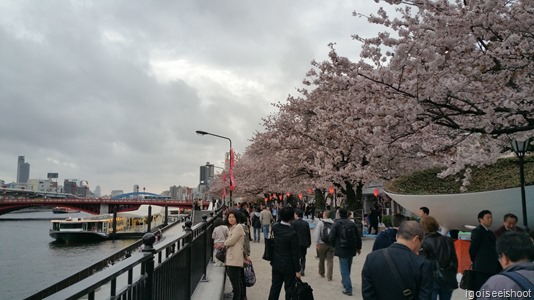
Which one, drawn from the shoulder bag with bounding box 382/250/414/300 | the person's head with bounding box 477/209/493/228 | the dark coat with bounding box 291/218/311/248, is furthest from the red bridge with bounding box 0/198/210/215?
the shoulder bag with bounding box 382/250/414/300

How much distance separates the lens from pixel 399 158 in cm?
2161

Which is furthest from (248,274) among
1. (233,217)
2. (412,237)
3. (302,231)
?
(412,237)

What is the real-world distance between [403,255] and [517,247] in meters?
0.89

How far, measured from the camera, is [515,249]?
2859 millimetres

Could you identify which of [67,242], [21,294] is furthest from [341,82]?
[67,242]

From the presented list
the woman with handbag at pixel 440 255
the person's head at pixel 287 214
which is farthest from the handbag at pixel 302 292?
the woman with handbag at pixel 440 255

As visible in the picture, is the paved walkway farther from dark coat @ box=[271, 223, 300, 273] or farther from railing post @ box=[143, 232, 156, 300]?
railing post @ box=[143, 232, 156, 300]

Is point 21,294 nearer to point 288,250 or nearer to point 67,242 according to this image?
point 288,250

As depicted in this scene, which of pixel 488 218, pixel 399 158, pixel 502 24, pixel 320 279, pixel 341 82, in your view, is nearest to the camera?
pixel 488 218

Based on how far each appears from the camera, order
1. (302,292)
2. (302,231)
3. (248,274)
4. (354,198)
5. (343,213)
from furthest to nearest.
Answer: (354,198)
(302,231)
(343,213)
(248,274)
(302,292)

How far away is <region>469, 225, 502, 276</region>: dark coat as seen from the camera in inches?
239

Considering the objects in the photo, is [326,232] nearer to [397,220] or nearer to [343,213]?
[343,213]

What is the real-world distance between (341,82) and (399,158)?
456 inches

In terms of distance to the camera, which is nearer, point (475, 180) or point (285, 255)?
point (285, 255)
